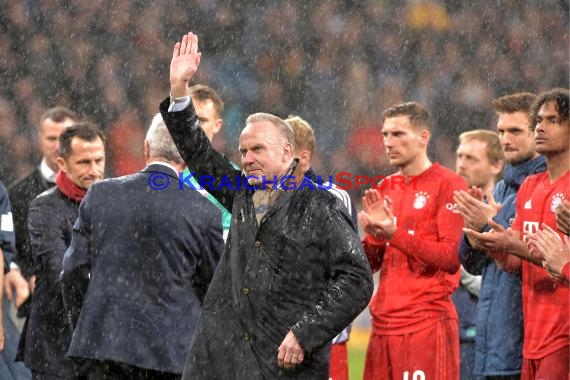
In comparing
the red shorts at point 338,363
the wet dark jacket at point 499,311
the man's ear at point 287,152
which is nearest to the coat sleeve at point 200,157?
the man's ear at point 287,152

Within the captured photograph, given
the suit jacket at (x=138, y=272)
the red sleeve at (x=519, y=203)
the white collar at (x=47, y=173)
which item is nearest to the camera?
the suit jacket at (x=138, y=272)

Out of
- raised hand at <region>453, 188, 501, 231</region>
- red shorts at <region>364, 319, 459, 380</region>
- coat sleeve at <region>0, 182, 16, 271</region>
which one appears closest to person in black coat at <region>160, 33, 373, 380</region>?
raised hand at <region>453, 188, 501, 231</region>

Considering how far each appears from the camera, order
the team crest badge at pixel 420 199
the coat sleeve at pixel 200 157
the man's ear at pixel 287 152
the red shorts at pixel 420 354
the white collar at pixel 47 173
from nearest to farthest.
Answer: the coat sleeve at pixel 200 157 < the man's ear at pixel 287 152 < the red shorts at pixel 420 354 < the team crest badge at pixel 420 199 < the white collar at pixel 47 173

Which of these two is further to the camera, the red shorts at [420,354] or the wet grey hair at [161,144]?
the red shorts at [420,354]

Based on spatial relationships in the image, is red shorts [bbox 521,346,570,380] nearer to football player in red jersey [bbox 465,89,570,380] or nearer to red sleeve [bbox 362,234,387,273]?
football player in red jersey [bbox 465,89,570,380]

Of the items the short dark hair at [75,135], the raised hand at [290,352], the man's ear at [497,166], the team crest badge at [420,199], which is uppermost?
the short dark hair at [75,135]

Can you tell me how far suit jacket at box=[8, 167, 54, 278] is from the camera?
7.33 m

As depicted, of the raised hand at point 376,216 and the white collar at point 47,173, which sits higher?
the white collar at point 47,173

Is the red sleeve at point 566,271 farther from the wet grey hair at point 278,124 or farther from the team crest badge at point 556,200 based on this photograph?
the wet grey hair at point 278,124

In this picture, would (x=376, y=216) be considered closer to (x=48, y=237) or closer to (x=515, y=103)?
(x=515, y=103)

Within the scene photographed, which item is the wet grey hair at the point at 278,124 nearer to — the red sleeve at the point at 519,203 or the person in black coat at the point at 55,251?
the red sleeve at the point at 519,203

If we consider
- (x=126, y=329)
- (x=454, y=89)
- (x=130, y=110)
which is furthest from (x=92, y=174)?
(x=454, y=89)

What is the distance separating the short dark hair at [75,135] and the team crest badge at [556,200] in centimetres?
266

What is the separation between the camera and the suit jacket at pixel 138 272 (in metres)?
5.15
